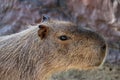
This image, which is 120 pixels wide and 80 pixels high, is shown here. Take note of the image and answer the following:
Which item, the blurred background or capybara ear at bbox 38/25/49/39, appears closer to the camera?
capybara ear at bbox 38/25/49/39

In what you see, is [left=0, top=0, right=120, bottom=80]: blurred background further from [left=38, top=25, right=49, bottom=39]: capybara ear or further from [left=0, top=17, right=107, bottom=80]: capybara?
[left=38, top=25, right=49, bottom=39]: capybara ear

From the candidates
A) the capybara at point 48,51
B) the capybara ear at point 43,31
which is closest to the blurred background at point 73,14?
the capybara at point 48,51

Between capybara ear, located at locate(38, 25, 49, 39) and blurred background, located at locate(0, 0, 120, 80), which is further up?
capybara ear, located at locate(38, 25, 49, 39)

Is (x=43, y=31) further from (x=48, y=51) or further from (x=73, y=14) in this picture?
(x=73, y=14)

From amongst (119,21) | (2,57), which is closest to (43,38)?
(2,57)

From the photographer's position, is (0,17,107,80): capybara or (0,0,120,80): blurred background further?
(0,0,120,80): blurred background

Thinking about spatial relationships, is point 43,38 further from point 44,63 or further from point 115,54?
A: point 115,54

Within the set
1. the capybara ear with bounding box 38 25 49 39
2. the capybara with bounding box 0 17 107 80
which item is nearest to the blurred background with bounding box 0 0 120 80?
the capybara with bounding box 0 17 107 80

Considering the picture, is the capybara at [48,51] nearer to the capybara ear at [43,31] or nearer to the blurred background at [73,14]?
the capybara ear at [43,31]
